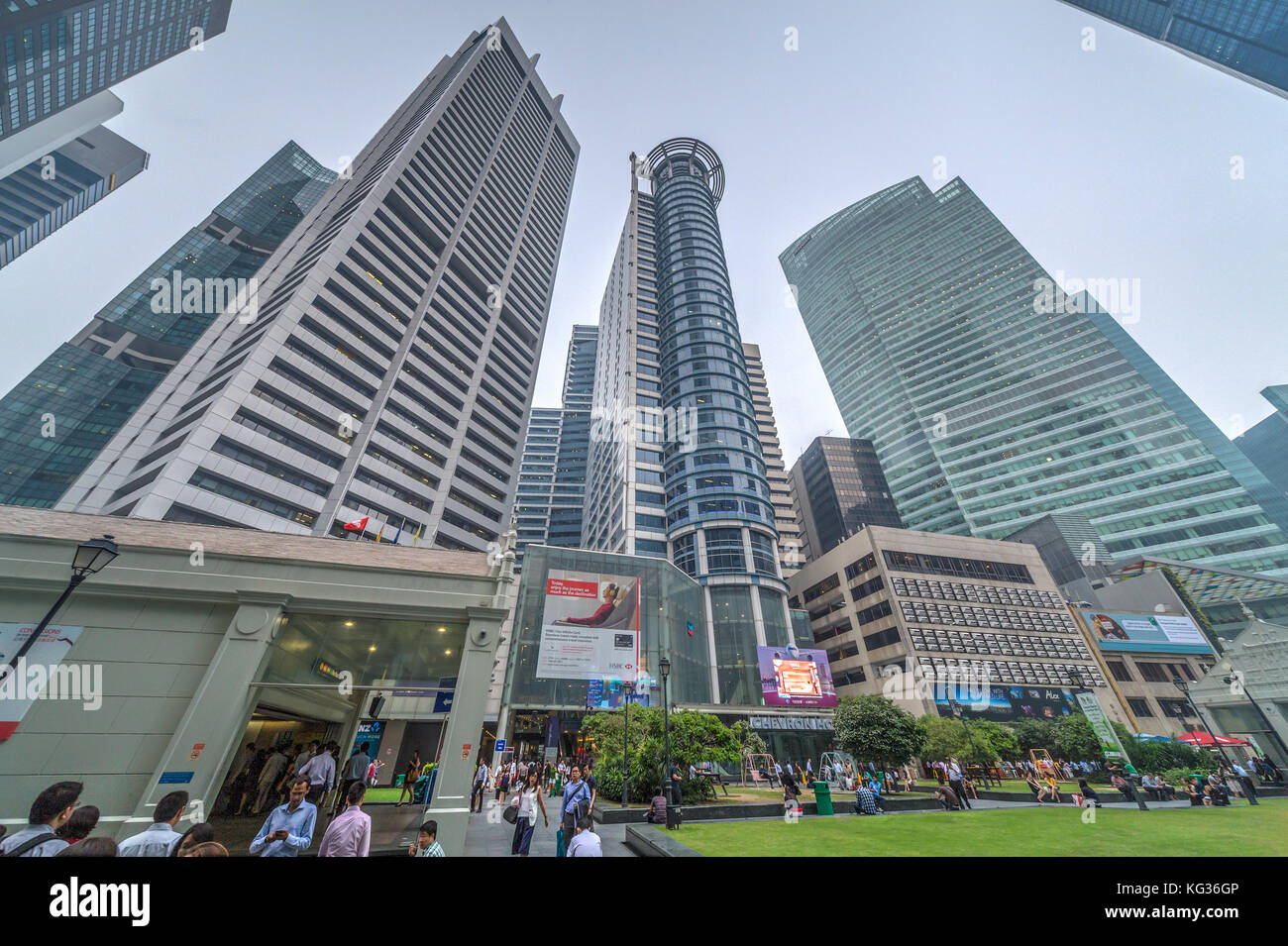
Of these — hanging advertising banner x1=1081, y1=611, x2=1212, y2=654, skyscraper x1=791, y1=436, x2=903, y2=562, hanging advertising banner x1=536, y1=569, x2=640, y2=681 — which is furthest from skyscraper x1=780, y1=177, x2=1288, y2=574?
hanging advertising banner x1=536, y1=569, x2=640, y2=681

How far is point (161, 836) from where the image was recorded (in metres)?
5.90

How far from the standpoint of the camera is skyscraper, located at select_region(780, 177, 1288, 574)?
77375 mm

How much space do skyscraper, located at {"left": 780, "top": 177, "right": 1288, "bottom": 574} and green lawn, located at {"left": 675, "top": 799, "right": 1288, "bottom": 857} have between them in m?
84.3

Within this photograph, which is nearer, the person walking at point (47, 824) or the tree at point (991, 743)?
the person walking at point (47, 824)

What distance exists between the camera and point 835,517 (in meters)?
87.8

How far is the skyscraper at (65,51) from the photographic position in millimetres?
52250

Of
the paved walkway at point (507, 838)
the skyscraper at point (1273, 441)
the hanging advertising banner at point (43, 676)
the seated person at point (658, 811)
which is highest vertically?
the skyscraper at point (1273, 441)

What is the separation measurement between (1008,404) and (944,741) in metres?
89.2

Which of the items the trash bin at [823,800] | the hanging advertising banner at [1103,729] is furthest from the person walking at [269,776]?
the hanging advertising banner at [1103,729]

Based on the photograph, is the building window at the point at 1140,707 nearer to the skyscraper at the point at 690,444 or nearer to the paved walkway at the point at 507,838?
the skyscraper at the point at 690,444

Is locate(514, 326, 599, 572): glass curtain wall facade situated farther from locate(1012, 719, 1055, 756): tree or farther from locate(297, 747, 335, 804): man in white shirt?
locate(297, 747, 335, 804): man in white shirt

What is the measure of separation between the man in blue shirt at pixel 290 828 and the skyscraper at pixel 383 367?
32033mm

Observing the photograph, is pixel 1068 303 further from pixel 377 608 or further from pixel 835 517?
pixel 377 608
